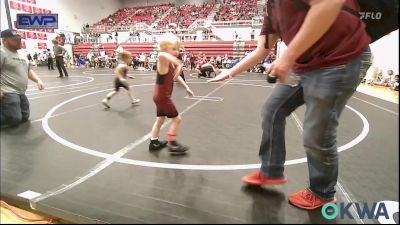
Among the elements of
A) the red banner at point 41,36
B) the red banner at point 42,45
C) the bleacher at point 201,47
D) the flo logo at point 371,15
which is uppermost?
the red banner at point 41,36

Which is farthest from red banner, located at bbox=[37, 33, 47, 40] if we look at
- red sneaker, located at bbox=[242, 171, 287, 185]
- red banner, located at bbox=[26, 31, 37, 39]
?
red sneaker, located at bbox=[242, 171, 287, 185]

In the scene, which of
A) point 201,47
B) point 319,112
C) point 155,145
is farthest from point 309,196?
point 201,47

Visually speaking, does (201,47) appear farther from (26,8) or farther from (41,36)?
(26,8)

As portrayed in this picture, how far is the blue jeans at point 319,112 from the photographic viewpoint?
1.39 meters

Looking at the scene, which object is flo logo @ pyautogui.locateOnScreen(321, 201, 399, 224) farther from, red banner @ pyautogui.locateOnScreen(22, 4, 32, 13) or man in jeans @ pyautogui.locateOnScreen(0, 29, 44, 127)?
red banner @ pyautogui.locateOnScreen(22, 4, 32, 13)

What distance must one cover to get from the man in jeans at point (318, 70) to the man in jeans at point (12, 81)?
144 inches

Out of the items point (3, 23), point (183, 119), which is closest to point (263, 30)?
point (183, 119)

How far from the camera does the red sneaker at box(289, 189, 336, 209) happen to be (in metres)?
1.71

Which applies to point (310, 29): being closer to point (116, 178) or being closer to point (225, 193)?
point (225, 193)

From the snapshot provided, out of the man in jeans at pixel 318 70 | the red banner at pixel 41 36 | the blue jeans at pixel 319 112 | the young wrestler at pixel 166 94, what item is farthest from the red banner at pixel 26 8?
the blue jeans at pixel 319 112

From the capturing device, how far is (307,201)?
1742mm

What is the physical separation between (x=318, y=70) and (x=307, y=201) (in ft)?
2.82

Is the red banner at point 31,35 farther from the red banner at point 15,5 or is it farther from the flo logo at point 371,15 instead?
the flo logo at point 371,15

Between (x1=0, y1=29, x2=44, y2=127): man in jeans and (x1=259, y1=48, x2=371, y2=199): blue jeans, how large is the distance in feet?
11.8
